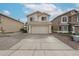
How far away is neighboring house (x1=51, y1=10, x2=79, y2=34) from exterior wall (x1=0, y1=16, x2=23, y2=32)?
2.64 m

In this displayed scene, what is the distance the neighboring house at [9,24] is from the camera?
13.2 metres

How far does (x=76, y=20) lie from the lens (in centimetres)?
1365

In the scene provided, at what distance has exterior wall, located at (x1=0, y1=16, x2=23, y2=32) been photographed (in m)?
13.3

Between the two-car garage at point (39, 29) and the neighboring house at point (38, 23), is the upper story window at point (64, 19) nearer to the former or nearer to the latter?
the neighboring house at point (38, 23)

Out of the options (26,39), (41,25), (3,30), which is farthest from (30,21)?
(3,30)

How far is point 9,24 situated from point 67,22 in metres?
4.64

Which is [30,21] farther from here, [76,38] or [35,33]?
[76,38]

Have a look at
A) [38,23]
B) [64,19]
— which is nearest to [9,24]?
[38,23]

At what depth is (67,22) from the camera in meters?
15.0

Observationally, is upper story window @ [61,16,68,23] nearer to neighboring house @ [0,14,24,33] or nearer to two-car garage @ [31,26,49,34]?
two-car garage @ [31,26,49,34]

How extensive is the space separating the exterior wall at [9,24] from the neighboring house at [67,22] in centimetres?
264

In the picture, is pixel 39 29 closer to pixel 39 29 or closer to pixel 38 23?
pixel 39 29

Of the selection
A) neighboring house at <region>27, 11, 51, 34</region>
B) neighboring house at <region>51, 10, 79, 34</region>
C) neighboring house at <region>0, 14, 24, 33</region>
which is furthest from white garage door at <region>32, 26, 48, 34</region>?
neighboring house at <region>0, 14, 24, 33</region>

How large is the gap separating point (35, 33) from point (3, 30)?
2.89 metres
